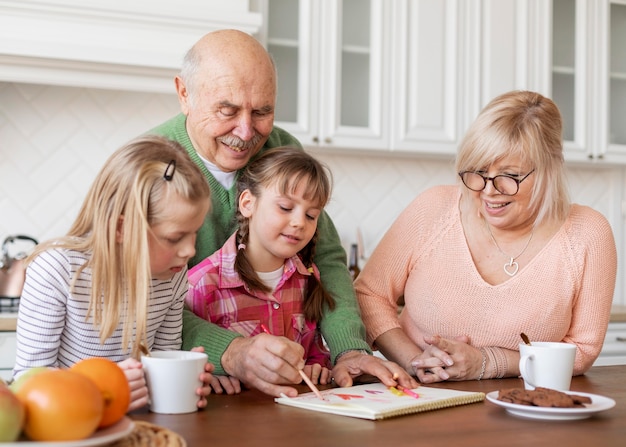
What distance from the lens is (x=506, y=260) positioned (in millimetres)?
1830

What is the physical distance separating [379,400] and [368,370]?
0.78 ft

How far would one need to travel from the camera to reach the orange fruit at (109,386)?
918 millimetres

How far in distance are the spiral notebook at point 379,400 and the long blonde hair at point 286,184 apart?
0.43 metres

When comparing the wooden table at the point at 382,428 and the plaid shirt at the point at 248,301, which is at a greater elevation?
the plaid shirt at the point at 248,301

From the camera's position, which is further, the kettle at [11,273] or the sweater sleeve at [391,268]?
the kettle at [11,273]

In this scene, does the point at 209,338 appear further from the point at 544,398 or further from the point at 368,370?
the point at 544,398

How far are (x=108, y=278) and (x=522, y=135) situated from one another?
3.08 ft

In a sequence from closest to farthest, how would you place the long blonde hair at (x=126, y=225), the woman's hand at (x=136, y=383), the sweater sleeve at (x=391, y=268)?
the woman's hand at (x=136, y=383) < the long blonde hair at (x=126, y=225) < the sweater sleeve at (x=391, y=268)

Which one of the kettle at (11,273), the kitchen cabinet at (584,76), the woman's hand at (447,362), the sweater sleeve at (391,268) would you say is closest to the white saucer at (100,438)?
the woman's hand at (447,362)

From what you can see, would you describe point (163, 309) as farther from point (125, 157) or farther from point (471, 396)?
point (471, 396)

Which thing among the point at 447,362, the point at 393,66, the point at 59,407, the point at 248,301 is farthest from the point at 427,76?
the point at 59,407

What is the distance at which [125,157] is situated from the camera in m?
1.29

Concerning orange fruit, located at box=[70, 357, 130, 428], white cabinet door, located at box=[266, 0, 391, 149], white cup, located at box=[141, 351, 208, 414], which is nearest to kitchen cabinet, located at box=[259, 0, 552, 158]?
white cabinet door, located at box=[266, 0, 391, 149]

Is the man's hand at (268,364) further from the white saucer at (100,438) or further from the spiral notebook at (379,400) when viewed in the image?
the white saucer at (100,438)
